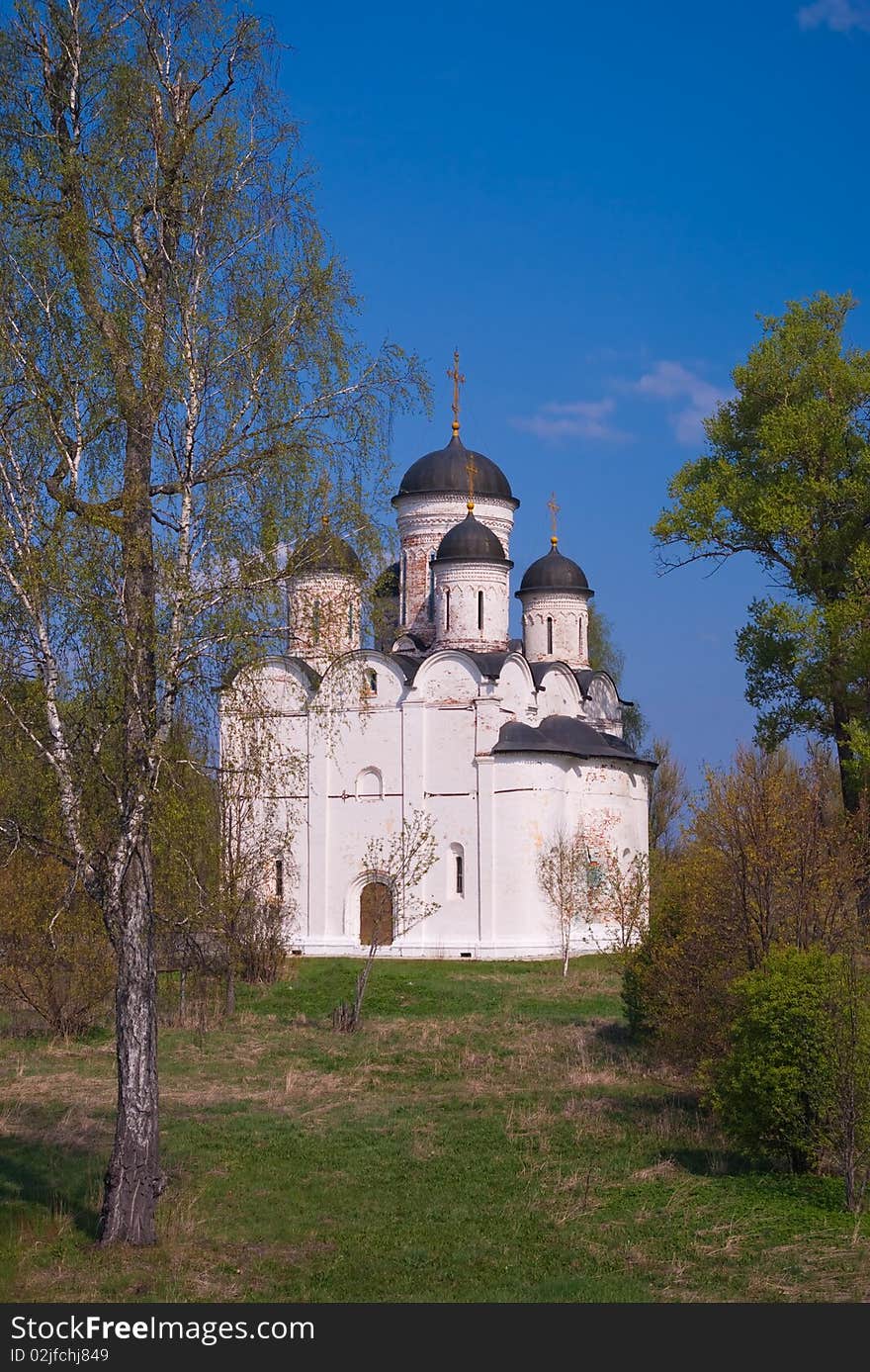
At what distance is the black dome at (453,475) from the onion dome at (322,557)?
82.7 feet

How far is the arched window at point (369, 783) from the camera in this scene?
30906 millimetres

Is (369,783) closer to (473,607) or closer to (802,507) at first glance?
(473,607)

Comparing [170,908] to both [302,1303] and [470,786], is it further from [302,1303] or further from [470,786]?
[470,786]

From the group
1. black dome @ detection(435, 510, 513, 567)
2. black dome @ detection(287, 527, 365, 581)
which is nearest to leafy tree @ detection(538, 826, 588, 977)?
black dome @ detection(435, 510, 513, 567)

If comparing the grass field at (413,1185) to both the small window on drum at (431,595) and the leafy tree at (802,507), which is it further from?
the small window on drum at (431,595)

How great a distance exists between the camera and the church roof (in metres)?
30.0

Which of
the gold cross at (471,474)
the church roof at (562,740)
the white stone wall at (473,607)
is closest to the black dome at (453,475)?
the gold cross at (471,474)

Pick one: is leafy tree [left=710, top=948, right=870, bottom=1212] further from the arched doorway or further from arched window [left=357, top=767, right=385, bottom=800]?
arched window [left=357, top=767, right=385, bottom=800]

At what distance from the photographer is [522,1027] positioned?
18922mm

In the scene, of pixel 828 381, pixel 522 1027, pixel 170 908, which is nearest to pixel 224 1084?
pixel 170 908

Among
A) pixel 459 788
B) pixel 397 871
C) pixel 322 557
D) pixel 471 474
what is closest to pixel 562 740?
pixel 459 788

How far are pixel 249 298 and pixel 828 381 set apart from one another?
44.4 ft

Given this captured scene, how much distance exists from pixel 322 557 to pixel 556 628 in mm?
26219

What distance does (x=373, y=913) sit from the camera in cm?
3041
